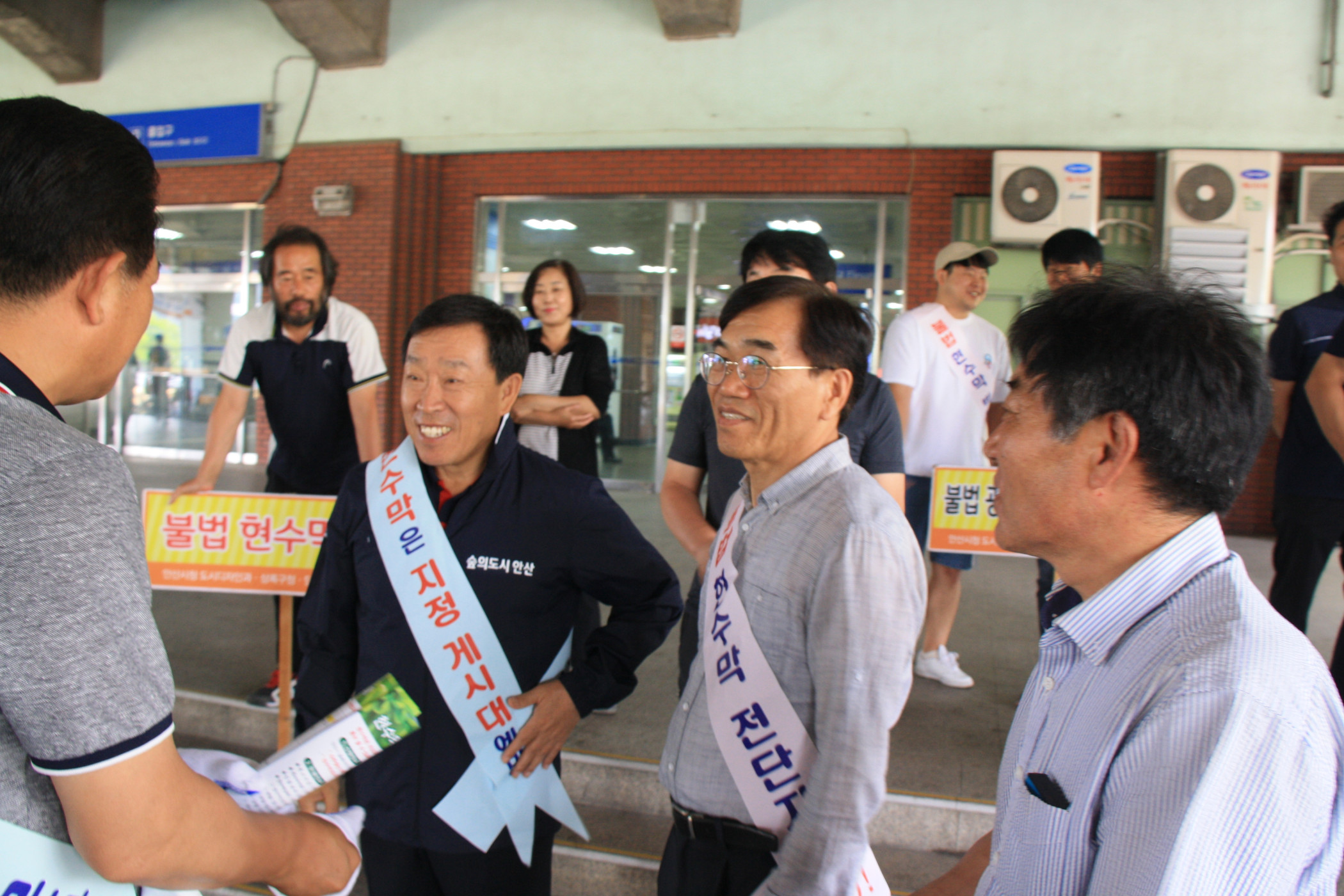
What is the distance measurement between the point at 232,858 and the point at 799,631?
0.77m

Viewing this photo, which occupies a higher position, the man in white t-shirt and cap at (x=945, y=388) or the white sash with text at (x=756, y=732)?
the man in white t-shirt and cap at (x=945, y=388)

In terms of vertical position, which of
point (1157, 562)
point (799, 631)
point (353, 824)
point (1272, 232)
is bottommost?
point (353, 824)

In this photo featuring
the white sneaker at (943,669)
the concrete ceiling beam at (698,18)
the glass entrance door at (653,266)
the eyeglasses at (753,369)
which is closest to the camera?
the eyeglasses at (753,369)

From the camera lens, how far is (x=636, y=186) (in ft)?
24.3

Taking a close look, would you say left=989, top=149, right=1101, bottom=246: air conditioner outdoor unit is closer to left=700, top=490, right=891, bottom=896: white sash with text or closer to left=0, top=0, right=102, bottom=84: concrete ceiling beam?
left=700, top=490, right=891, bottom=896: white sash with text

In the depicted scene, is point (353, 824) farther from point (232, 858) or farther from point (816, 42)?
point (816, 42)

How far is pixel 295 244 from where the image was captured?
2883 millimetres

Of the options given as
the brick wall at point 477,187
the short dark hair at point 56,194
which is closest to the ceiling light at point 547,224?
the brick wall at point 477,187

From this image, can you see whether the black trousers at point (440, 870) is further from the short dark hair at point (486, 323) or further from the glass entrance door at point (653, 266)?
the glass entrance door at point (653, 266)

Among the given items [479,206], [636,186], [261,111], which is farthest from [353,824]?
[261,111]

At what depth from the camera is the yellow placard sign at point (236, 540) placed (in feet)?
8.46

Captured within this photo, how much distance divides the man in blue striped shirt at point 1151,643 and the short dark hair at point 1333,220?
6.83ft

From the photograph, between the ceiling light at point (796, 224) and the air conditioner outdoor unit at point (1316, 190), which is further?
the ceiling light at point (796, 224)

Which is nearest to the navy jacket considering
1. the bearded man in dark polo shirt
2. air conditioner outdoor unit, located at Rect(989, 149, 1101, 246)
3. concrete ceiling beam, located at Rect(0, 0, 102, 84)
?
the bearded man in dark polo shirt
